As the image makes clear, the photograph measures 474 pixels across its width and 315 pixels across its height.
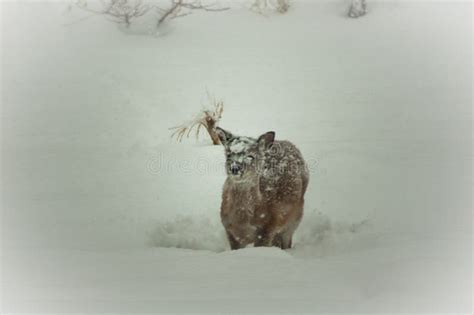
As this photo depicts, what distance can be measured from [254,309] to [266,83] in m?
2.36

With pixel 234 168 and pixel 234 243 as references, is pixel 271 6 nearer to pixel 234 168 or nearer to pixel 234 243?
pixel 234 168

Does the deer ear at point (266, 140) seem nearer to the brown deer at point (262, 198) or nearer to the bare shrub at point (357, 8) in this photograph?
the brown deer at point (262, 198)

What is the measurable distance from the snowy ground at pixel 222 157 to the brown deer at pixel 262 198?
128 mm

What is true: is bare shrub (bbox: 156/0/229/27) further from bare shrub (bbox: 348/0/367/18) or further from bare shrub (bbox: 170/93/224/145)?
bare shrub (bbox: 348/0/367/18)

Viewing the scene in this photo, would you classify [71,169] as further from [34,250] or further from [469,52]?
[469,52]

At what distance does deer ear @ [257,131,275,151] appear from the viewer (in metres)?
5.65

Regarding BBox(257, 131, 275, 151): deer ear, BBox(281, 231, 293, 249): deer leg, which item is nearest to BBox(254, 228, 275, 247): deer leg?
BBox(281, 231, 293, 249): deer leg

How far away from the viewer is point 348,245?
232 inches

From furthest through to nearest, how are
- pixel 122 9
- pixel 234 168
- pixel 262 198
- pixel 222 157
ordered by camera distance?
1. pixel 122 9
2. pixel 222 157
3. pixel 262 198
4. pixel 234 168

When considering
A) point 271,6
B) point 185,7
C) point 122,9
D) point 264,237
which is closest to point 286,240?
point 264,237

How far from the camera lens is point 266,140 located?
5.69m

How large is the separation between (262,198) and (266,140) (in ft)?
1.93

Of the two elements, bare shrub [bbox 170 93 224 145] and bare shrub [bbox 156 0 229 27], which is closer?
bare shrub [bbox 170 93 224 145]

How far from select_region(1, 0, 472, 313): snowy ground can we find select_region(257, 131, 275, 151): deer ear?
11.6 inches
